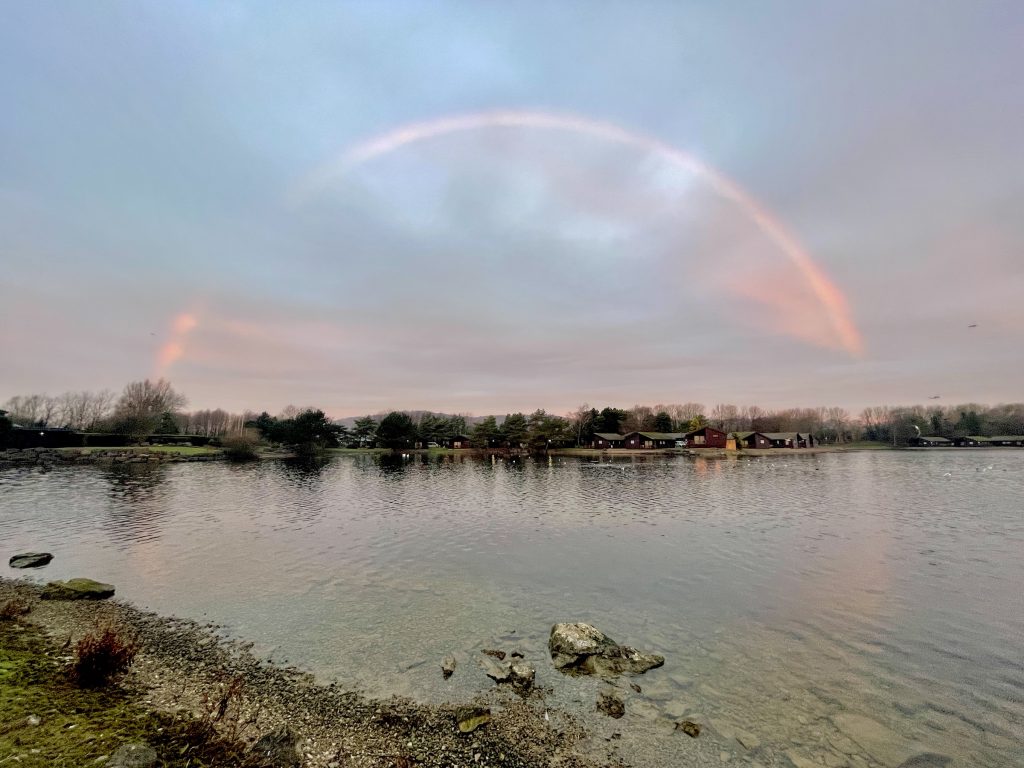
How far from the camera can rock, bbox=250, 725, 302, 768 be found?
27.6 feet

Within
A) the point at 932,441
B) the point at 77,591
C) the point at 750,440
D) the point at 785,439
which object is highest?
the point at 785,439

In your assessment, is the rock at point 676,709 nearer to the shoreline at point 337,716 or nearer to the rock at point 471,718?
the shoreline at point 337,716

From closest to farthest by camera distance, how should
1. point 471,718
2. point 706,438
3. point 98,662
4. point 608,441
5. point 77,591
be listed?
point 471,718 < point 98,662 < point 77,591 < point 608,441 < point 706,438

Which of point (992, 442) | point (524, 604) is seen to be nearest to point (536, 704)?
point (524, 604)

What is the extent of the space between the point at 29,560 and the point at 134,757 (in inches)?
1002

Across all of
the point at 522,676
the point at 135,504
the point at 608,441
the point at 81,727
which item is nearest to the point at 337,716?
the point at 81,727

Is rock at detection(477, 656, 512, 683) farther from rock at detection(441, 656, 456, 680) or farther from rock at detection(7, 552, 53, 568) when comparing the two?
rock at detection(7, 552, 53, 568)

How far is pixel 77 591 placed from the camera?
738 inches

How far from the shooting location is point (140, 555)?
84.2 feet

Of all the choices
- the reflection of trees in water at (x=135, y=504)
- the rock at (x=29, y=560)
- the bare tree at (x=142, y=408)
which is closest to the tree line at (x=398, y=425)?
the bare tree at (x=142, y=408)

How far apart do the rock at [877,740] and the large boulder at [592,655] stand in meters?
4.40

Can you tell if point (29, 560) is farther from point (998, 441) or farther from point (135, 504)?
point (998, 441)

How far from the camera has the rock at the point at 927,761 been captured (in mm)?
9039

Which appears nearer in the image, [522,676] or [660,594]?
[522,676]
